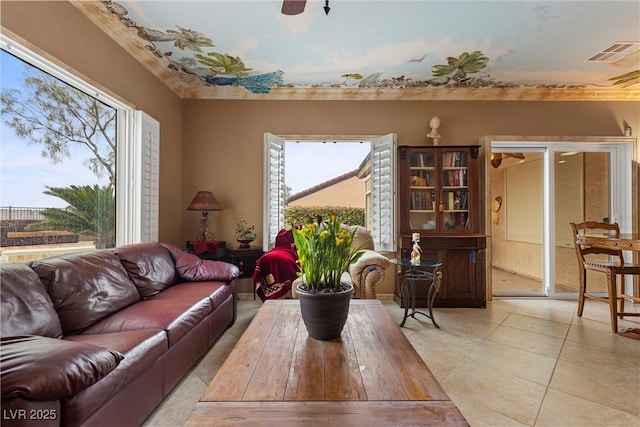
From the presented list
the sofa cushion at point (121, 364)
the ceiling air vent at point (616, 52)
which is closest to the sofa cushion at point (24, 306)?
the sofa cushion at point (121, 364)

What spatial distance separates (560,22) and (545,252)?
302cm

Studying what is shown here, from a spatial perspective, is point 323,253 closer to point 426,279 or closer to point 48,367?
point 48,367

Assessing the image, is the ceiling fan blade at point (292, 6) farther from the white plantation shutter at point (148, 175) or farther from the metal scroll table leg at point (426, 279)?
the metal scroll table leg at point (426, 279)

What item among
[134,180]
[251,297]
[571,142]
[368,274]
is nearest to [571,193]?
[571,142]

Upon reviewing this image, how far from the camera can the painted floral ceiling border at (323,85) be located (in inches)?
121

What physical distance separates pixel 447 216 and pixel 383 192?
3.04 feet

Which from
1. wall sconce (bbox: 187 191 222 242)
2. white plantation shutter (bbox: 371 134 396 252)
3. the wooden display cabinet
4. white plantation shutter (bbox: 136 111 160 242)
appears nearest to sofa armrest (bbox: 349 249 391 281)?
the wooden display cabinet

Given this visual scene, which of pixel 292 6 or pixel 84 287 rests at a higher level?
pixel 292 6

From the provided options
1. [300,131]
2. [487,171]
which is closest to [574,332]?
[487,171]

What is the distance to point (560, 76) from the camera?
12.1 ft

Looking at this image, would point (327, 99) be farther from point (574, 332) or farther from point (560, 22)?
point (574, 332)

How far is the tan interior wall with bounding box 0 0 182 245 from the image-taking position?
197 cm

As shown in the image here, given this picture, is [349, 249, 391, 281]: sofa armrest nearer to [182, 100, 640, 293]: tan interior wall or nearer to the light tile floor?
the light tile floor

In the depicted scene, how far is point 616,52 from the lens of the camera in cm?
315
